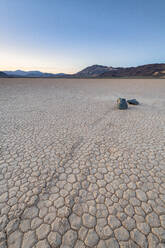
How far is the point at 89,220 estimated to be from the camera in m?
1.74

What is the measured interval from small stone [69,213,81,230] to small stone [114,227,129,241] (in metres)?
0.53

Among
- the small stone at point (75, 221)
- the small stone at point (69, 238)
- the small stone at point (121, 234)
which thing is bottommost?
the small stone at point (121, 234)

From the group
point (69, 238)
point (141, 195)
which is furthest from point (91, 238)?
point (141, 195)

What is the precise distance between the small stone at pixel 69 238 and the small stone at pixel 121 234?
22.3 inches

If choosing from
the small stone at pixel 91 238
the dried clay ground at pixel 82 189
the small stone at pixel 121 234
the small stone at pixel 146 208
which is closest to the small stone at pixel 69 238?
the dried clay ground at pixel 82 189

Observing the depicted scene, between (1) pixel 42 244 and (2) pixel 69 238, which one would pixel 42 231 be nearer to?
(1) pixel 42 244

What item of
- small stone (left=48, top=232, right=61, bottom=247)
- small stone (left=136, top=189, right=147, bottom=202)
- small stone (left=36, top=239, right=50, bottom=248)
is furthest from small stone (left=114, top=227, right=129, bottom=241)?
small stone (left=36, top=239, right=50, bottom=248)

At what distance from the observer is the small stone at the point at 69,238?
150 centimetres

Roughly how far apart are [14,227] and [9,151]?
7.16 ft

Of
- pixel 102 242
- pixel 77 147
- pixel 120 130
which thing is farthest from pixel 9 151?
pixel 120 130

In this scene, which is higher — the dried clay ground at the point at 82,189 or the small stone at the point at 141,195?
the dried clay ground at the point at 82,189

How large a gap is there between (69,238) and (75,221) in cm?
21

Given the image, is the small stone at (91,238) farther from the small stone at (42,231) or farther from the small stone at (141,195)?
the small stone at (141,195)

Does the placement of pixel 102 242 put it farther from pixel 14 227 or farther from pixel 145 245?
pixel 14 227
